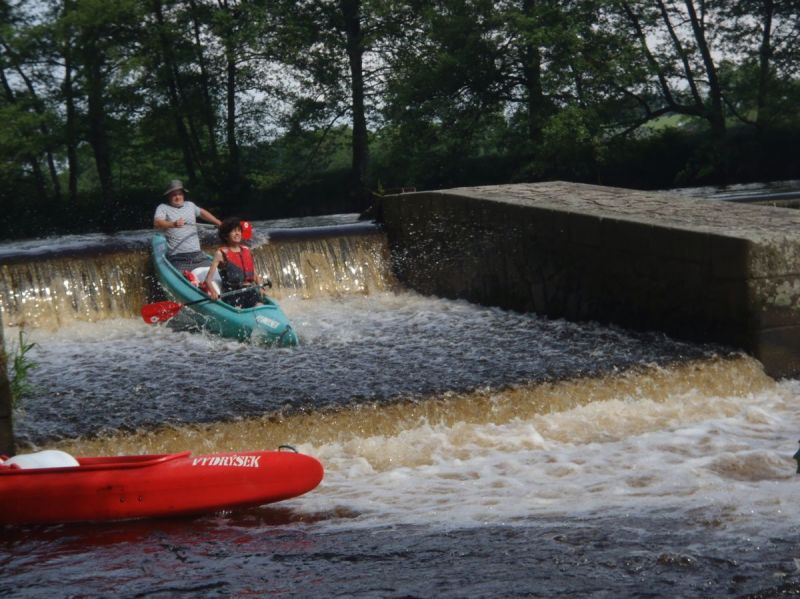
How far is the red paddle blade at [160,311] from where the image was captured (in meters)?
10.2

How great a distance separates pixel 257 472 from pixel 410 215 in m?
7.43

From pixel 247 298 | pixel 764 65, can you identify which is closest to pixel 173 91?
pixel 764 65

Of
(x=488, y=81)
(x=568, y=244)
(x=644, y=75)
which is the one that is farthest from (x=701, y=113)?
(x=568, y=244)

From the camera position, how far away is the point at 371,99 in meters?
28.3

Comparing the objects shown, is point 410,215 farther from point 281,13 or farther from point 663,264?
point 281,13

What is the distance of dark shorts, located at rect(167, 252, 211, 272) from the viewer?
1118 centimetres

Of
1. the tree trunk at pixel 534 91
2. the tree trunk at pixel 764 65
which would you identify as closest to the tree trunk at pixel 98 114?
the tree trunk at pixel 534 91

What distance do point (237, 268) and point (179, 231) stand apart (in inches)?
56.0

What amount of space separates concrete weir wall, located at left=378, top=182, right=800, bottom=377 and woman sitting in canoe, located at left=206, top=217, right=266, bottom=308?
2315mm

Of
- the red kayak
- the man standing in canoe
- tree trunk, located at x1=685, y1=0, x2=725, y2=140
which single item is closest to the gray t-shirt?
the man standing in canoe

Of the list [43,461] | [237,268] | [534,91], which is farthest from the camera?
[534,91]

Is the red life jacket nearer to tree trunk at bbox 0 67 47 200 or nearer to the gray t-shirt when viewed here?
the gray t-shirt

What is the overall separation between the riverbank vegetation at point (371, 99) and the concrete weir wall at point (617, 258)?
13103mm

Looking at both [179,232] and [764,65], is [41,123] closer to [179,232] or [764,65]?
[764,65]
